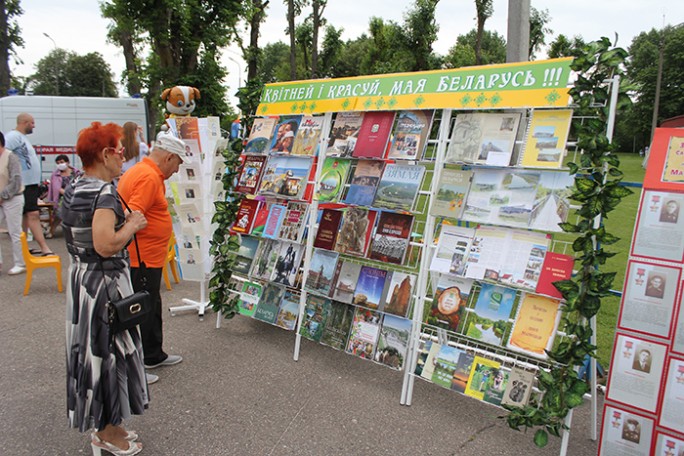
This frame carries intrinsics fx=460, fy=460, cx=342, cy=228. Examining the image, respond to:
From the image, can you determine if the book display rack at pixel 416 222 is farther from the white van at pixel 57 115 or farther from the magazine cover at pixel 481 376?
the white van at pixel 57 115

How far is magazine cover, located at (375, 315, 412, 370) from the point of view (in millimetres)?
3375

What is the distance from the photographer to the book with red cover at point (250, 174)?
14.2 ft

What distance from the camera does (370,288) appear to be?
11.8 ft

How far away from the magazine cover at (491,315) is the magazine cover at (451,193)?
1.75 feet

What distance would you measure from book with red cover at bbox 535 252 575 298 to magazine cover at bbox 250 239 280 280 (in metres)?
2.36

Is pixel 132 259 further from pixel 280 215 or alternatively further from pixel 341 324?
pixel 341 324

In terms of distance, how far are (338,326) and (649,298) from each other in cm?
219

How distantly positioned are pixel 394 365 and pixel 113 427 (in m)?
1.86

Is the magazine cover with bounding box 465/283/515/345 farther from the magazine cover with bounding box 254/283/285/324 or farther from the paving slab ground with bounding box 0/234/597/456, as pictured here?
the magazine cover with bounding box 254/283/285/324

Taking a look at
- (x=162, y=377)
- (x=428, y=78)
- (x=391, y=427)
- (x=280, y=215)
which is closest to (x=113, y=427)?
(x=162, y=377)

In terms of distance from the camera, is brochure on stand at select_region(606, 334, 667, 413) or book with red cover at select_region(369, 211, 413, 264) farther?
book with red cover at select_region(369, 211, 413, 264)

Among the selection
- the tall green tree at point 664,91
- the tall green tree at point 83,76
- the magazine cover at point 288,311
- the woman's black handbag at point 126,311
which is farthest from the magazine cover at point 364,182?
the tall green tree at point 83,76

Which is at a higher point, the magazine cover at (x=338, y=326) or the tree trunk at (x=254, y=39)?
the tree trunk at (x=254, y=39)

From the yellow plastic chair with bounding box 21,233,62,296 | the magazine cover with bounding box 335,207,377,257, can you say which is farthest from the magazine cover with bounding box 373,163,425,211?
the yellow plastic chair with bounding box 21,233,62,296
